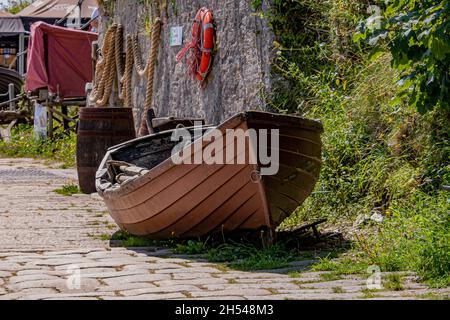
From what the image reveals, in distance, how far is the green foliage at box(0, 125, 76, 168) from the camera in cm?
1595

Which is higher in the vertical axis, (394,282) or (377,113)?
(377,113)

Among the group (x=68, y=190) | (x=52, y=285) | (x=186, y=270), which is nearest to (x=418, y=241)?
(x=186, y=270)

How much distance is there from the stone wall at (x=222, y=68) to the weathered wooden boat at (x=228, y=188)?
2.54 metres

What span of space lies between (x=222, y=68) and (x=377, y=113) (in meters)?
2.61

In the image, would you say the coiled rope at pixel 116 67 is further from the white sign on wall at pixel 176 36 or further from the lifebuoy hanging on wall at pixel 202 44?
the lifebuoy hanging on wall at pixel 202 44

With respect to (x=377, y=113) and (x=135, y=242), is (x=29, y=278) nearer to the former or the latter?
(x=135, y=242)

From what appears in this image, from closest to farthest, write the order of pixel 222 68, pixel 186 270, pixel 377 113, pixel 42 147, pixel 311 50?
1. pixel 186 270
2. pixel 377 113
3. pixel 311 50
4. pixel 222 68
5. pixel 42 147

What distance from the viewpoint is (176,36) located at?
11125 millimetres

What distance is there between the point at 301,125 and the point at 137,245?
1579 millimetres

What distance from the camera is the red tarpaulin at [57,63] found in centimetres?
1767

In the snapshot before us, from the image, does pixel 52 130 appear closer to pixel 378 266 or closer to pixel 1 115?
pixel 1 115

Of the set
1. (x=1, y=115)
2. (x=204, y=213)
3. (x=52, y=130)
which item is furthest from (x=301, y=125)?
(x=1, y=115)

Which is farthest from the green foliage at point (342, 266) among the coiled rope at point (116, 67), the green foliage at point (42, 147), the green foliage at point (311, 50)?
the green foliage at point (42, 147)
